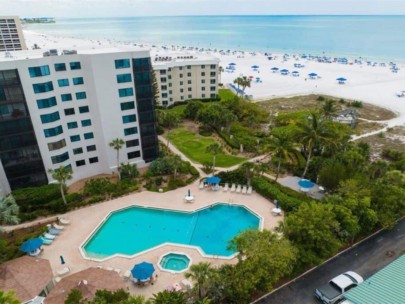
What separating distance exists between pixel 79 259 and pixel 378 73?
148809 millimetres

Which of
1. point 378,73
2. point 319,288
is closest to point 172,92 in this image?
point 319,288

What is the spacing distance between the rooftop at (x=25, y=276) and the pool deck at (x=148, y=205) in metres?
2.20

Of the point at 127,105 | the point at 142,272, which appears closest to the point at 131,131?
the point at 127,105

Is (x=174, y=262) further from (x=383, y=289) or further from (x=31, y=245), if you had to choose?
(x=383, y=289)

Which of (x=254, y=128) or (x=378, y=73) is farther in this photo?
(x=378, y=73)

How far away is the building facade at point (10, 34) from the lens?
142 meters

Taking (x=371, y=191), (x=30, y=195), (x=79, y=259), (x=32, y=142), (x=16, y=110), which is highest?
(x=16, y=110)

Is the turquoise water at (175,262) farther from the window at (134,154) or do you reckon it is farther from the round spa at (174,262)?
the window at (134,154)

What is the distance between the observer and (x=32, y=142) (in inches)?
1652

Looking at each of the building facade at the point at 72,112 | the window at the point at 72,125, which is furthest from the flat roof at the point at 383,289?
the window at the point at 72,125

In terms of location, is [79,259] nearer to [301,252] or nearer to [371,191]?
[301,252]

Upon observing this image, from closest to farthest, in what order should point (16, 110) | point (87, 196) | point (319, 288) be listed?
1. point (319, 288)
2. point (16, 110)
3. point (87, 196)

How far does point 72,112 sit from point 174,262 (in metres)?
28.0

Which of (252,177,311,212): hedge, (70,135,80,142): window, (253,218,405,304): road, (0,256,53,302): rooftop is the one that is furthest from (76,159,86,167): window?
(253,218,405,304): road
